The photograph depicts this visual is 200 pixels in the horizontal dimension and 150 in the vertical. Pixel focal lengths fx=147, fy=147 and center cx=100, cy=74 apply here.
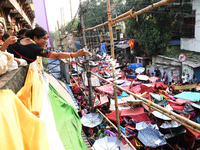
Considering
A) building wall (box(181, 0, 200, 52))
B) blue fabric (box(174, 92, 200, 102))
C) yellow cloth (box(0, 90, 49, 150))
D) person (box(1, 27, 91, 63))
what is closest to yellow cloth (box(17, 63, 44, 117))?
yellow cloth (box(0, 90, 49, 150))

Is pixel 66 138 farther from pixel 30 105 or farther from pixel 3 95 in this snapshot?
pixel 3 95

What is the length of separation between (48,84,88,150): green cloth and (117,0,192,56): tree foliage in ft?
50.1

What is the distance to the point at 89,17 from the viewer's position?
29.0 metres

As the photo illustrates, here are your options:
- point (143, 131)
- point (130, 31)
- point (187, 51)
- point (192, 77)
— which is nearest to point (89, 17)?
point (130, 31)

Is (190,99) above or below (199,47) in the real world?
below

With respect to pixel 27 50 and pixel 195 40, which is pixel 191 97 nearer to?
pixel 195 40

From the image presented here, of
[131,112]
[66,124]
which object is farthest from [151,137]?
[66,124]

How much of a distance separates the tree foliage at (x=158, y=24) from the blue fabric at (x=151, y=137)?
12567 mm

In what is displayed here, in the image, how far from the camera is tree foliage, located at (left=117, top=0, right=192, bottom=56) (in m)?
15.3

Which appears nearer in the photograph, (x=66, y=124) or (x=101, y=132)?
(x=66, y=124)

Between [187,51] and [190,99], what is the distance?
31.7 ft

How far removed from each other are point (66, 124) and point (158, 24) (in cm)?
1737

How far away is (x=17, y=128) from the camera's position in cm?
114

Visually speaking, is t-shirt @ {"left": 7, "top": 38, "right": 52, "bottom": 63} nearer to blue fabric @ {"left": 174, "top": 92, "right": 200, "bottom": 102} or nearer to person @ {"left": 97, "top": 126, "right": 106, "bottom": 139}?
person @ {"left": 97, "top": 126, "right": 106, "bottom": 139}
